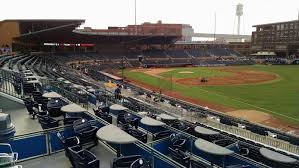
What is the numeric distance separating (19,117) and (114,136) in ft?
23.0

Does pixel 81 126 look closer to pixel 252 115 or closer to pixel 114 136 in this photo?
pixel 114 136

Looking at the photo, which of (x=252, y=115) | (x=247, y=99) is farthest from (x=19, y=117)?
(x=247, y=99)

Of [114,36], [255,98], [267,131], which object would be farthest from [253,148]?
[114,36]

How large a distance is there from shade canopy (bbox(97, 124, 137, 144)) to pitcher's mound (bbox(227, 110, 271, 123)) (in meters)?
19.8

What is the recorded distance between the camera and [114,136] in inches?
293

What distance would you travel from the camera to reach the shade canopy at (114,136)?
23.4 feet

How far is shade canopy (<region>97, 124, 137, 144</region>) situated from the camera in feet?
23.4

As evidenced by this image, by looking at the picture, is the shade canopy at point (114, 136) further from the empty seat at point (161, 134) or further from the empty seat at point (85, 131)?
the empty seat at point (161, 134)

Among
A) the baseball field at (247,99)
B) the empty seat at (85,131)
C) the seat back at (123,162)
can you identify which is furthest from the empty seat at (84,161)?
the baseball field at (247,99)

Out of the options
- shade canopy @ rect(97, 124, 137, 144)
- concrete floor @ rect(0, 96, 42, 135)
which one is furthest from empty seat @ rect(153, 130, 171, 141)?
concrete floor @ rect(0, 96, 42, 135)

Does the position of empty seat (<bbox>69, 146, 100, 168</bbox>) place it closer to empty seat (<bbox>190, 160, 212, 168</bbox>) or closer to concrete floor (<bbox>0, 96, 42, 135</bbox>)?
empty seat (<bbox>190, 160, 212, 168</bbox>)

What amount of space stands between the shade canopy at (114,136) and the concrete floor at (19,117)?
14.2ft

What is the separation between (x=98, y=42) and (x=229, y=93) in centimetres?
5436

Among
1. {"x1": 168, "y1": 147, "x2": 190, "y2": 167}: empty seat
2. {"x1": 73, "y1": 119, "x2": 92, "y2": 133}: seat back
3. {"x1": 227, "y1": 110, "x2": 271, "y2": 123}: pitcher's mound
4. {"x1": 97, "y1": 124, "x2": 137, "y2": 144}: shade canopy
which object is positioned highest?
{"x1": 97, "y1": 124, "x2": 137, "y2": 144}: shade canopy
